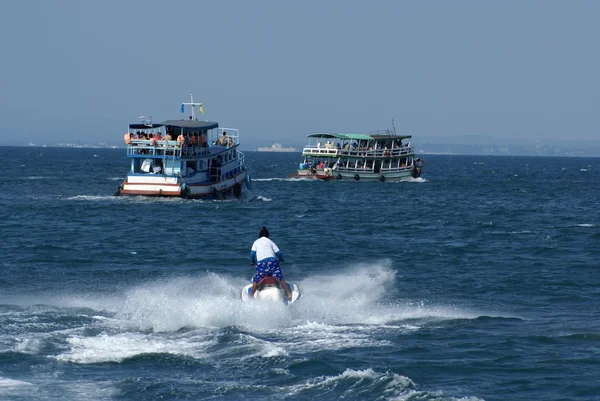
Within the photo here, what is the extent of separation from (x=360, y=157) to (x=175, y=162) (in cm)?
3837

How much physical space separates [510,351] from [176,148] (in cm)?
3919

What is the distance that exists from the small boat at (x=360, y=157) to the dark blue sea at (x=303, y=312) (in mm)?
44152

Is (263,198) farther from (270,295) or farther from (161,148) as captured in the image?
(270,295)

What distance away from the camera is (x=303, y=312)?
21531mm

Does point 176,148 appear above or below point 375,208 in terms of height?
above

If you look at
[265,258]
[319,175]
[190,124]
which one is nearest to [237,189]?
[190,124]

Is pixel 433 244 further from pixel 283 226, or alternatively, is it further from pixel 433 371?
pixel 433 371

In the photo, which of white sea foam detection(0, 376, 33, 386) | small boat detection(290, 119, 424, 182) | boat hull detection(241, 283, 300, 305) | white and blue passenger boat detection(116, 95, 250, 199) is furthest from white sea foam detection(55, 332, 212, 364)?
small boat detection(290, 119, 424, 182)

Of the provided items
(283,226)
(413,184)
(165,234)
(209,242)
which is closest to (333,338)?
(209,242)

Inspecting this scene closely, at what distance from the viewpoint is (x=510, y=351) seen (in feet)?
61.2

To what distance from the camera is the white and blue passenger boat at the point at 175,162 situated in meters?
56.8

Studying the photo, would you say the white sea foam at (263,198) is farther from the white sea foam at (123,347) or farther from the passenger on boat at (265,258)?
the white sea foam at (123,347)

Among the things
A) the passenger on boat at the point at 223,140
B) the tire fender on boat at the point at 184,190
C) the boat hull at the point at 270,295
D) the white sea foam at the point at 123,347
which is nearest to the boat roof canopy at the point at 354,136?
the passenger on boat at the point at 223,140

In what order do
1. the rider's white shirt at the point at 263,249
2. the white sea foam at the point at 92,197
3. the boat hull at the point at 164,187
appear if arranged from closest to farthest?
1. the rider's white shirt at the point at 263,249
2. the boat hull at the point at 164,187
3. the white sea foam at the point at 92,197
